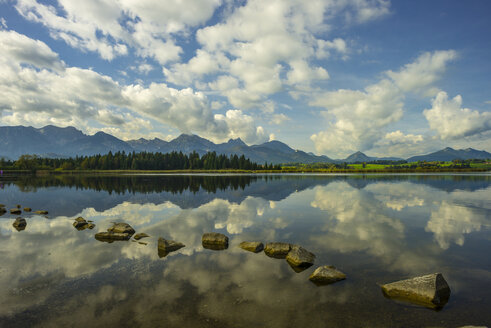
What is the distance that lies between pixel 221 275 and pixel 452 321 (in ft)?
39.1

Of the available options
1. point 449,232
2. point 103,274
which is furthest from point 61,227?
point 449,232

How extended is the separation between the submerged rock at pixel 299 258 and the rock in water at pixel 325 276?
185cm

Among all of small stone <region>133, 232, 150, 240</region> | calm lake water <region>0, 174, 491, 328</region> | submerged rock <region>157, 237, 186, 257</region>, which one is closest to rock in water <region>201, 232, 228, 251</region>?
calm lake water <region>0, 174, 491, 328</region>

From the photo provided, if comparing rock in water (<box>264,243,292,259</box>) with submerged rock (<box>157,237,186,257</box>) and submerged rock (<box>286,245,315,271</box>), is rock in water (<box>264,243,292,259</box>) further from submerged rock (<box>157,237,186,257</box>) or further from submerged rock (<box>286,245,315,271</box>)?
submerged rock (<box>157,237,186,257</box>)

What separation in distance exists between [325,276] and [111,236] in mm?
20761

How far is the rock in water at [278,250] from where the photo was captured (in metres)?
19.4

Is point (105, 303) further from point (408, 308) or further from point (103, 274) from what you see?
point (408, 308)

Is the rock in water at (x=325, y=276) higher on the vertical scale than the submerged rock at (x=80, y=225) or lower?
higher

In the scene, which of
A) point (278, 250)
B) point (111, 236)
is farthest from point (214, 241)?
point (111, 236)

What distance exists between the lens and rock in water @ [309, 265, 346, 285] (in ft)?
48.6

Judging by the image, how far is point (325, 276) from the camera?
14.9 m

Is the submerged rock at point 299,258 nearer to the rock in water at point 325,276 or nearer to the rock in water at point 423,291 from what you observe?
the rock in water at point 325,276

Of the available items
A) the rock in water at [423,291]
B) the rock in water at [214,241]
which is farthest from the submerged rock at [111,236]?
the rock in water at [423,291]

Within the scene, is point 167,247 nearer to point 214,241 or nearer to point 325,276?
point 214,241
